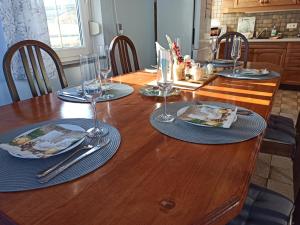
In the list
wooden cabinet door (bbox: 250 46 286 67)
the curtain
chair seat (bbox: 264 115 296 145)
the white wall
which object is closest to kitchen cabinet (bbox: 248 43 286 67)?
wooden cabinet door (bbox: 250 46 286 67)

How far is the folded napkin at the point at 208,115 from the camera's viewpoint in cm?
75

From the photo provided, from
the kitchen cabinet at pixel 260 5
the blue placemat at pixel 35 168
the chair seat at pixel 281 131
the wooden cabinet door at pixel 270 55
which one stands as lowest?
the chair seat at pixel 281 131

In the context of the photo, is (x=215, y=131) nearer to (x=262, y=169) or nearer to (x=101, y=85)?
(x=101, y=85)

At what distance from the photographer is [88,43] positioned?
232 cm

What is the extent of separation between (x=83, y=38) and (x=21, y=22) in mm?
776

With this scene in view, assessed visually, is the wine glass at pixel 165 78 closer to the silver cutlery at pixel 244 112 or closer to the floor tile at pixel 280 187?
the silver cutlery at pixel 244 112

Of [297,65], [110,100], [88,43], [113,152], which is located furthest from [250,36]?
[113,152]

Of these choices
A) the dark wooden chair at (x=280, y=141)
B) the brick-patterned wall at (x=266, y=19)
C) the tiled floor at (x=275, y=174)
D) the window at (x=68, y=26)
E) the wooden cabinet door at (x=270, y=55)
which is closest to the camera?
the dark wooden chair at (x=280, y=141)

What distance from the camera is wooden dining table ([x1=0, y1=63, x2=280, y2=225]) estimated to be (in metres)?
0.42

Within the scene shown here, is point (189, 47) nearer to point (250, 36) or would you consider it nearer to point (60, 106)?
Answer: point (250, 36)

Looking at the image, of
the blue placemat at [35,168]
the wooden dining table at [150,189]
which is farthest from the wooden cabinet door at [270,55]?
the blue placemat at [35,168]

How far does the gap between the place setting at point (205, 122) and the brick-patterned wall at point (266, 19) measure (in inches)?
150

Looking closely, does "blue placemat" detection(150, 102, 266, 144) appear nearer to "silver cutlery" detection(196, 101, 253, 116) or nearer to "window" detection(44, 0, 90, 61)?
"silver cutlery" detection(196, 101, 253, 116)

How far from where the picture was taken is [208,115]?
814 mm
